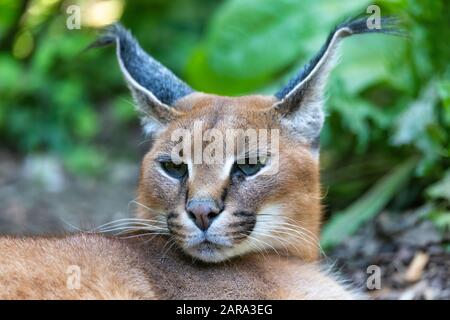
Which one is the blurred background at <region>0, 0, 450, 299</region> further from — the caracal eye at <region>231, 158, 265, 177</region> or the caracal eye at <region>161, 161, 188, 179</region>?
the caracal eye at <region>231, 158, 265, 177</region>

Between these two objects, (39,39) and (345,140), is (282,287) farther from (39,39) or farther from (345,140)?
(39,39)

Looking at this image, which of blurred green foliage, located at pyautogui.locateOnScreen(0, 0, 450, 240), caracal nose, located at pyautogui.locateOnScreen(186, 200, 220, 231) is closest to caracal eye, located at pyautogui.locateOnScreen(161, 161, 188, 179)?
caracal nose, located at pyautogui.locateOnScreen(186, 200, 220, 231)

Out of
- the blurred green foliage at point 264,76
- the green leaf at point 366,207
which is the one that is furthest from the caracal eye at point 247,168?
the green leaf at point 366,207

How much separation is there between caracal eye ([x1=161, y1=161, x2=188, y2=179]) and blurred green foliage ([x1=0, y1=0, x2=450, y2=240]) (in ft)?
7.53

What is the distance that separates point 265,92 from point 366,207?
1524mm

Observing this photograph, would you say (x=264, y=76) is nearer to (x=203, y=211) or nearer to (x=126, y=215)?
(x=126, y=215)

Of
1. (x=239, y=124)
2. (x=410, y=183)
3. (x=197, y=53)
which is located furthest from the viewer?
(x=197, y=53)

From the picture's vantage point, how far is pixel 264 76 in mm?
9594

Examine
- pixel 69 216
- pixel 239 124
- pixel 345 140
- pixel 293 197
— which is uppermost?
pixel 239 124

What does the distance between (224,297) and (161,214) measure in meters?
0.77

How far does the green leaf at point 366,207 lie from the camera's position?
807 cm

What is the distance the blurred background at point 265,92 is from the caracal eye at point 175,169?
0.81 m

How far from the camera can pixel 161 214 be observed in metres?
5.55

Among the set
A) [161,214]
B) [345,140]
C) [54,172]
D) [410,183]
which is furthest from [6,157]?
[161,214]
